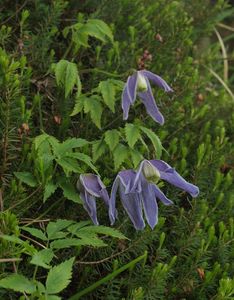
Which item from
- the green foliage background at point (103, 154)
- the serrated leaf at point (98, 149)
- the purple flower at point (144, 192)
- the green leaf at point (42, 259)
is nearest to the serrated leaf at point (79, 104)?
the green foliage background at point (103, 154)

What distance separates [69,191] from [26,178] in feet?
0.43

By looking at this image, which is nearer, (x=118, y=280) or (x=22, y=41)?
(x=118, y=280)

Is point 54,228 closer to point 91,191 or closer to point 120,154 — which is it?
point 91,191

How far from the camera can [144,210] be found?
159cm

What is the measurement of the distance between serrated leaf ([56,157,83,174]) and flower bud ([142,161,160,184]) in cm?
19

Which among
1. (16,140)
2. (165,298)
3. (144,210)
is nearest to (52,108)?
(16,140)

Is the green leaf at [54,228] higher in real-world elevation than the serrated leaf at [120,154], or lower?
lower

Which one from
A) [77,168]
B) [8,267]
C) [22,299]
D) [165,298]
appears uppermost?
[77,168]

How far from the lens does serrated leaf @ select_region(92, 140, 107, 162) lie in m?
1.73

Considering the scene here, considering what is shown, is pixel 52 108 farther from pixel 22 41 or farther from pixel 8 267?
pixel 8 267

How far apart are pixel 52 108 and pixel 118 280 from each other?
71cm

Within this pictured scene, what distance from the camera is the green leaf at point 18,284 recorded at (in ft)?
4.18

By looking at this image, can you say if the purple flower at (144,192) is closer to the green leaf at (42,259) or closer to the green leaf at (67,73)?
the green leaf at (42,259)

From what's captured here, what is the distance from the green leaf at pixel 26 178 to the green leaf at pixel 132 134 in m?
0.30
